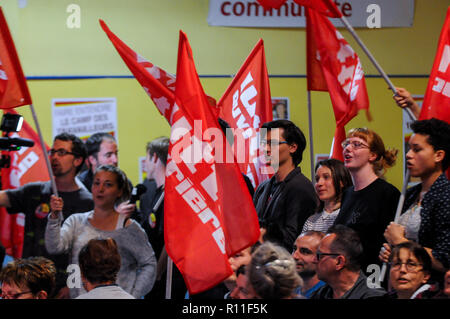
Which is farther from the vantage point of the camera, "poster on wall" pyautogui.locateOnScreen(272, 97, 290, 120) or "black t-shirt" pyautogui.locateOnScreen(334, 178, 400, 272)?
"poster on wall" pyautogui.locateOnScreen(272, 97, 290, 120)

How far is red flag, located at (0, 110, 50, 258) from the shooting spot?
567 centimetres

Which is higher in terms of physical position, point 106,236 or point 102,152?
point 102,152

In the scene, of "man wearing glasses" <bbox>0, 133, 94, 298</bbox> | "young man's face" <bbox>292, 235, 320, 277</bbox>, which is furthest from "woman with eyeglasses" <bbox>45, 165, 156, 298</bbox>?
"young man's face" <bbox>292, 235, 320, 277</bbox>

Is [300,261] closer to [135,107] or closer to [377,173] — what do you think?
[377,173]

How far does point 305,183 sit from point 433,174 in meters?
0.91

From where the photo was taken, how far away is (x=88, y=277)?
330 cm

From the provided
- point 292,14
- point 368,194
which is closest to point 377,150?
point 368,194

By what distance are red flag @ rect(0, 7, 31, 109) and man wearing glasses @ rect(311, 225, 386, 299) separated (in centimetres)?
206

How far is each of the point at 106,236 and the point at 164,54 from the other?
3336 mm

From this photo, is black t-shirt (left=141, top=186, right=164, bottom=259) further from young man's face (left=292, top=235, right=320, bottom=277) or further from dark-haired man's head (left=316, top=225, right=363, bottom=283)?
dark-haired man's head (left=316, top=225, right=363, bottom=283)

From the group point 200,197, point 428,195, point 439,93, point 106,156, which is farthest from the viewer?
point 106,156

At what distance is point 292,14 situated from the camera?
7.20 metres

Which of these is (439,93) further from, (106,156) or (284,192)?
(106,156)
